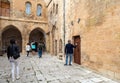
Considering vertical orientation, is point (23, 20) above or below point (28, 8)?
below

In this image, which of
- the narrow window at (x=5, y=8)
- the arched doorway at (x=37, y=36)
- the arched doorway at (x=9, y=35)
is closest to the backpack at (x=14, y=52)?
the narrow window at (x=5, y=8)

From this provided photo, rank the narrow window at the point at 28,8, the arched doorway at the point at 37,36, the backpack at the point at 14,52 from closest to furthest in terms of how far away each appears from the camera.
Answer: the backpack at the point at 14,52
the narrow window at the point at 28,8
the arched doorway at the point at 37,36

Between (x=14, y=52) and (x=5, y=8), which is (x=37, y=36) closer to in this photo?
(x=5, y=8)

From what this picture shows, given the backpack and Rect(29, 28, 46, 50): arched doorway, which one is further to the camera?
Rect(29, 28, 46, 50): arched doorway

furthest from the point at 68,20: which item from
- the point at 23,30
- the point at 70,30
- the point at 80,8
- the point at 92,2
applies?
the point at 23,30

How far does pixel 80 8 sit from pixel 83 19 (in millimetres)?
856

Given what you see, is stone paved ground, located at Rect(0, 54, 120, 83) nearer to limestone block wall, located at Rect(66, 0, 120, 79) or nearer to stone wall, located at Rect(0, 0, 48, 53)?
limestone block wall, located at Rect(66, 0, 120, 79)

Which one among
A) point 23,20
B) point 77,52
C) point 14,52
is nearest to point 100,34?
point 77,52

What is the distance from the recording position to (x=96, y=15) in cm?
728

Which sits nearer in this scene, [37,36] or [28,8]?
[28,8]

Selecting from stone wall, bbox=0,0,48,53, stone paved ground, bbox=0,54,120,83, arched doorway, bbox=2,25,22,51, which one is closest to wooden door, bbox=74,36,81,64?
stone paved ground, bbox=0,54,120,83

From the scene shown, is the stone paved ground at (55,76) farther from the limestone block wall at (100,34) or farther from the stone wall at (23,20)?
the stone wall at (23,20)

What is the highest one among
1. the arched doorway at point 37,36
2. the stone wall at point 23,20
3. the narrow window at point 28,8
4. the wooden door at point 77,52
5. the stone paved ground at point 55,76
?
the narrow window at point 28,8

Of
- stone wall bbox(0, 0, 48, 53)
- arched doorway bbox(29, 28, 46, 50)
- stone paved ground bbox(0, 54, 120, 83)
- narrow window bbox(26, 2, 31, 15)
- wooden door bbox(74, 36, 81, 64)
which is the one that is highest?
narrow window bbox(26, 2, 31, 15)
